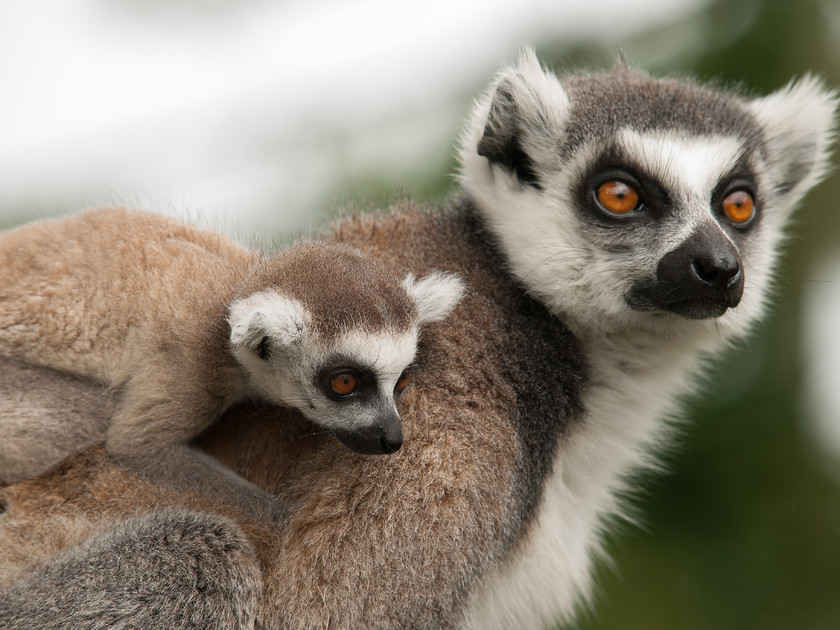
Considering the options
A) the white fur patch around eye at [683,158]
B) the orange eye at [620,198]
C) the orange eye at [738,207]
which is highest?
the white fur patch around eye at [683,158]

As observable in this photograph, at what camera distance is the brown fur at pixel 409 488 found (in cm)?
252

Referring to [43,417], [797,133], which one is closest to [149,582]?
[43,417]

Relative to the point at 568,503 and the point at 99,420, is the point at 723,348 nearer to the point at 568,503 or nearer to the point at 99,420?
the point at 568,503

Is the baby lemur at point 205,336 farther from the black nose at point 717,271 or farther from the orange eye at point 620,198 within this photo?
the black nose at point 717,271

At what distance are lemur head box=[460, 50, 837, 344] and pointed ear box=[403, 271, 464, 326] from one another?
45 cm

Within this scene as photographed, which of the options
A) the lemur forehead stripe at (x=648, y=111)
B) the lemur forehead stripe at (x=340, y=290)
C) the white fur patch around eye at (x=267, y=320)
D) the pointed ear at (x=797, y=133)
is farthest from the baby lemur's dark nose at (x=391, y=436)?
the pointed ear at (x=797, y=133)

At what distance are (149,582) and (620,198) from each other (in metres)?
2.19

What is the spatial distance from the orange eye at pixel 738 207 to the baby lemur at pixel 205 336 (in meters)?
1.22

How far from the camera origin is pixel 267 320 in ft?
7.98

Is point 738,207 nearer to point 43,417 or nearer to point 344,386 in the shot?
point 344,386

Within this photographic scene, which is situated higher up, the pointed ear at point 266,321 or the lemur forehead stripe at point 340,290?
the lemur forehead stripe at point 340,290

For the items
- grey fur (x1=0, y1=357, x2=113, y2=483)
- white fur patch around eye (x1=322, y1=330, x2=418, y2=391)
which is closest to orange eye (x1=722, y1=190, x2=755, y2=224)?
white fur patch around eye (x1=322, y1=330, x2=418, y2=391)

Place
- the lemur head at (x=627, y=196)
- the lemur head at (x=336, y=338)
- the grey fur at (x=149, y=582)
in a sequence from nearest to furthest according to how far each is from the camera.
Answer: the grey fur at (x=149, y=582) → the lemur head at (x=336, y=338) → the lemur head at (x=627, y=196)

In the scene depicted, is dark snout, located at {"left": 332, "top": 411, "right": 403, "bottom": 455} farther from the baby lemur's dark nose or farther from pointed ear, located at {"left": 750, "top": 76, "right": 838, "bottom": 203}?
pointed ear, located at {"left": 750, "top": 76, "right": 838, "bottom": 203}
